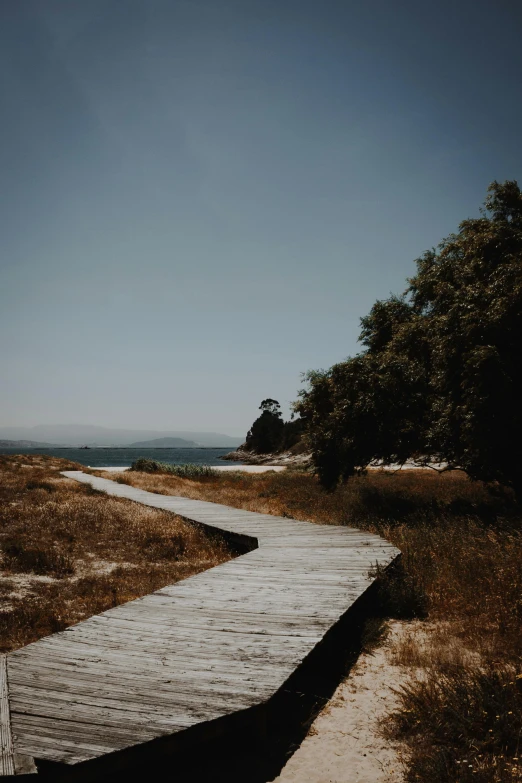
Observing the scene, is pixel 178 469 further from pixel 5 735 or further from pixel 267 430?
pixel 267 430

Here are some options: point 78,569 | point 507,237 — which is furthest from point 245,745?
point 507,237

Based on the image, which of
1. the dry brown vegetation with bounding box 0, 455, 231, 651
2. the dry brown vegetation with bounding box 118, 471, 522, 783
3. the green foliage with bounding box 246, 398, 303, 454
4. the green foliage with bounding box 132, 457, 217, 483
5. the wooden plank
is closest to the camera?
the wooden plank

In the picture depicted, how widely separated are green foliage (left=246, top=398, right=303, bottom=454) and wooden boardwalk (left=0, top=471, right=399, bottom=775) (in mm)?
88186

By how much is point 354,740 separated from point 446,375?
9692 millimetres

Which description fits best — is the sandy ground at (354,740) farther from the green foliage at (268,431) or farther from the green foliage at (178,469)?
the green foliage at (268,431)

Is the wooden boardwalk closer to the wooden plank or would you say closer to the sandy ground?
the wooden plank

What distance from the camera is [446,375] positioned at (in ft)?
38.5

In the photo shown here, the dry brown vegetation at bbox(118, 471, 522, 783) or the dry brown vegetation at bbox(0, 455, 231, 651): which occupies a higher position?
the dry brown vegetation at bbox(118, 471, 522, 783)

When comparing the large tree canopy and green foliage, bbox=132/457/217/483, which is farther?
green foliage, bbox=132/457/217/483

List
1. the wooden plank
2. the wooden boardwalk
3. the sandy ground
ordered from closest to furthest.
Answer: the wooden plank, the wooden boardwalk, the sandy ground

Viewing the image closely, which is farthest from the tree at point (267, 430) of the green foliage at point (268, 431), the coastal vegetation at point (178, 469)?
the coastal vegetation at point (178, 469)

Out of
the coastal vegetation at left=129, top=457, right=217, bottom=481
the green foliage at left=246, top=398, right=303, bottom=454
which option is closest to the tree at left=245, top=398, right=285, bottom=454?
the green foliage at left=246, top=398, right=303, bottom=454

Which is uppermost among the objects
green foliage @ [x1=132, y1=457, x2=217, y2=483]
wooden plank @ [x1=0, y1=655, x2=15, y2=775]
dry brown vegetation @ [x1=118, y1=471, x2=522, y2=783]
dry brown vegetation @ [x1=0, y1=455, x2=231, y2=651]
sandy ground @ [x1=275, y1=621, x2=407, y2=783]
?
wooden plank @ [x1=0, y1=655, x2=15, y2=775]

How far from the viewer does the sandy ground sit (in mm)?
3307
